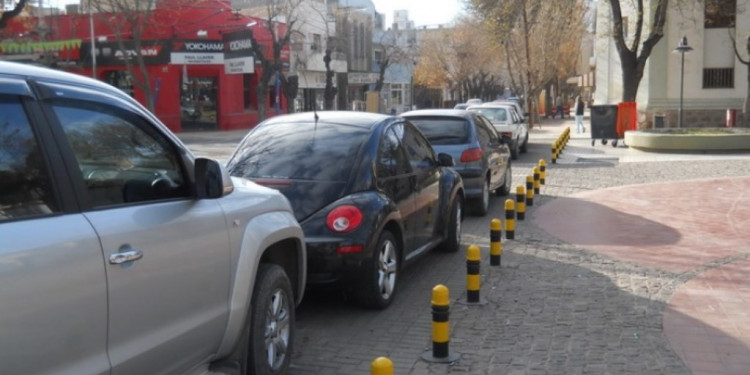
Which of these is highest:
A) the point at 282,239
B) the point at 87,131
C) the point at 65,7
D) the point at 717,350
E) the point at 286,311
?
the point at 65,7

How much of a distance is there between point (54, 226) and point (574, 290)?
5592mm

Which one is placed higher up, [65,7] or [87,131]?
[65,7]

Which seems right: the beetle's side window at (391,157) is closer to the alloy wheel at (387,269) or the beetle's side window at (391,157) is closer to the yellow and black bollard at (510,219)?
the alloy wheel at (387,269)

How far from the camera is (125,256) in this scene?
3.28 meters

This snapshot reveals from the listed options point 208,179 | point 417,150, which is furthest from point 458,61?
point 208,179

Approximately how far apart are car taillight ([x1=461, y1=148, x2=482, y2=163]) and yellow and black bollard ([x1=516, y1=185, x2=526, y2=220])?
2.73 ft

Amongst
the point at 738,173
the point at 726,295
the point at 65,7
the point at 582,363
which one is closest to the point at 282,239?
the point at 582,363

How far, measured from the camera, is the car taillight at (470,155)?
11.4 metres

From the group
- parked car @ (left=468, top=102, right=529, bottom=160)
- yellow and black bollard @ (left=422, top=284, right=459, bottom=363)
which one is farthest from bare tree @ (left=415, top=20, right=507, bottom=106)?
yellow and black bollard @ (left=422, top=284, right=459, bottom=363)

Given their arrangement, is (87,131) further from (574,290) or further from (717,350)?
(574,290)

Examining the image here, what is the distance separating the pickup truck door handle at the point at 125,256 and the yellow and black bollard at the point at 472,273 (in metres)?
3.53

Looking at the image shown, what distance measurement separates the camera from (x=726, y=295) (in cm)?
729

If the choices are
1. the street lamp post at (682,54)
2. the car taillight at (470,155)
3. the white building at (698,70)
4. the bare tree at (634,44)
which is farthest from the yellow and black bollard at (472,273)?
the white building at (698,70)

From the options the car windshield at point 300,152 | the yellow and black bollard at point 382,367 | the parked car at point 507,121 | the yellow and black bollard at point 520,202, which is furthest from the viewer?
the parked car at point 507,121
